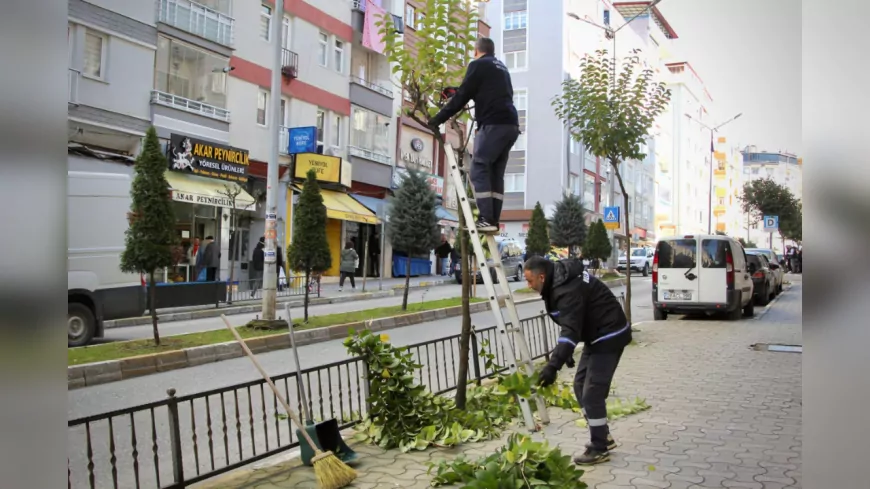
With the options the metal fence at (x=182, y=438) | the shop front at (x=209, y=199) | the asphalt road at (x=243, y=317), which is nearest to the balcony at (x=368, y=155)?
the asphalt road at (x=243, y=317)

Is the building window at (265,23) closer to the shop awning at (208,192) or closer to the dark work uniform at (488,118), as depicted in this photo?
the shop awning at (208,192)

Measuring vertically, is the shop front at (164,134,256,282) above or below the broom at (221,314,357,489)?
above

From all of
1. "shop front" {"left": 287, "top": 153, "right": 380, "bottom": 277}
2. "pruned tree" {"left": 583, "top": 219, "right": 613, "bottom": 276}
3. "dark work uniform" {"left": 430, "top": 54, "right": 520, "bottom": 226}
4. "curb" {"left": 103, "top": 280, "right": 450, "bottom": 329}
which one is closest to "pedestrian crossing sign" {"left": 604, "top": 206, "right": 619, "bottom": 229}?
"pruned tree" {"left": 583, "top": 219, "right": 613, "bottom": 276}

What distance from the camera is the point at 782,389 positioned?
716 centimetres

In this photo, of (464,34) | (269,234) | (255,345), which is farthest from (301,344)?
(464,34)

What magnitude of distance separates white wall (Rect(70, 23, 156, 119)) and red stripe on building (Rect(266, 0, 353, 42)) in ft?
10.2

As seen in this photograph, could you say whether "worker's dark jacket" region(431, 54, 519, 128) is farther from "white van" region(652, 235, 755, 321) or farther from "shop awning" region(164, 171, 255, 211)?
"white van" region(652, 235, 755, 321)

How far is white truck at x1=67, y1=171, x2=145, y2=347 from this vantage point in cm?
934

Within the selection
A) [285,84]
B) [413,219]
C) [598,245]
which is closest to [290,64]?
[285,84]

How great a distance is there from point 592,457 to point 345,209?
1342 cm

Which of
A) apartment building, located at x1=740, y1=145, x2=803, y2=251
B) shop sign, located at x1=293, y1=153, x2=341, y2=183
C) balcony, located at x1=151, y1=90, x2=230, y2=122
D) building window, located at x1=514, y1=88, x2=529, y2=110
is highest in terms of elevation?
balcony, located at x1=151, y1=90, x2=230, y2=122

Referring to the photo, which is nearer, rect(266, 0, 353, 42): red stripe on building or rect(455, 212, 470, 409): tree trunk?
rect(455, 212, 470, 409): tree trunk

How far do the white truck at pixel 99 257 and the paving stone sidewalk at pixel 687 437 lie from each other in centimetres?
611
